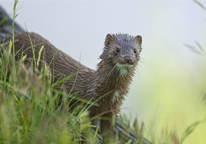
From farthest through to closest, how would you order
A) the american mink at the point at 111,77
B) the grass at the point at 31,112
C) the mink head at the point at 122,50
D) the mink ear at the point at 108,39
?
the mink ear at the point at 108,39 → the american mink at the point at 111,77 → the mink head at the point at 122,50 → the grass at the point at 31,112

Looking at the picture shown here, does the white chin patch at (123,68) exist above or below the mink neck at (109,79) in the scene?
above

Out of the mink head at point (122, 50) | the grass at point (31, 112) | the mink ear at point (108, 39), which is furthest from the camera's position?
the mink ear at point (108, 39)

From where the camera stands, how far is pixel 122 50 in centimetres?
350

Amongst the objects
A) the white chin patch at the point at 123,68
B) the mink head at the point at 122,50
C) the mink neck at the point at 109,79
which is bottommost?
the mink neck at the point at 109,79

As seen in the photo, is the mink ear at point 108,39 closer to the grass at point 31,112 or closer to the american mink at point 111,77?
the american mink at point 111,77

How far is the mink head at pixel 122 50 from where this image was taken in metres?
3.39

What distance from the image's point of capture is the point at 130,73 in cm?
369

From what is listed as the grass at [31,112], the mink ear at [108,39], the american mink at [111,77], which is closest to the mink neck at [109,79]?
the american mink at [111,77]

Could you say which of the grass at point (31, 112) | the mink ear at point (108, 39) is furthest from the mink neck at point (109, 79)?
the grass at point (31, 112)

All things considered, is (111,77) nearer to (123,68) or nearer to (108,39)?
(123,68)

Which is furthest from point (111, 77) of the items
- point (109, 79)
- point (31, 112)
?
point (31, 112)

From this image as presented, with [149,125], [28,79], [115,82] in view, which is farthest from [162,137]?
[115,82]

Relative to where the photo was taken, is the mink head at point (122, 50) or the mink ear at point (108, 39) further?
the mink ear at point (108, 39)

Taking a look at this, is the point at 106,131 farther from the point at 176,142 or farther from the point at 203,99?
the point at 176,142
